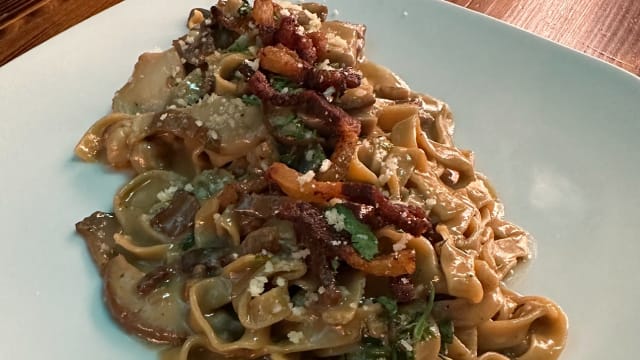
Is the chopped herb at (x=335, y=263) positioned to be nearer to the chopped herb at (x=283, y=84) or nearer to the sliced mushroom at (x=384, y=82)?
the chopped herb at (x=283, y=84)

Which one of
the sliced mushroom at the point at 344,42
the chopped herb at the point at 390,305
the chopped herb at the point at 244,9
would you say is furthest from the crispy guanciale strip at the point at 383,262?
the chopped herb at the point at 244,9

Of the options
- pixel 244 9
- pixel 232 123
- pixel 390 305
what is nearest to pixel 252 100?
pixel 232 123

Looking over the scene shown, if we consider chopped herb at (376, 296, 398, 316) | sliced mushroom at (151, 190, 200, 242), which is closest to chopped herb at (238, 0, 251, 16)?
sliced mushroom at (151, 190, 200, 242)

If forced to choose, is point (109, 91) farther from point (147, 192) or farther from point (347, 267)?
point (347, 267)

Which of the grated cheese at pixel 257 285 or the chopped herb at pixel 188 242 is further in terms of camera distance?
the chopped herb at pixel 188 242

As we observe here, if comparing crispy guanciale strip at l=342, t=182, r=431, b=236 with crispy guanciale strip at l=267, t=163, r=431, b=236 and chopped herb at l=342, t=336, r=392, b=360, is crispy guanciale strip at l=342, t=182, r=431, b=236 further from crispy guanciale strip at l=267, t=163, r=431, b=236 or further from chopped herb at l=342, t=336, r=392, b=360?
chopped herb at l=342, t=336, r=392, b=360

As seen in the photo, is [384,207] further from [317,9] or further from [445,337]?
[317,9]
